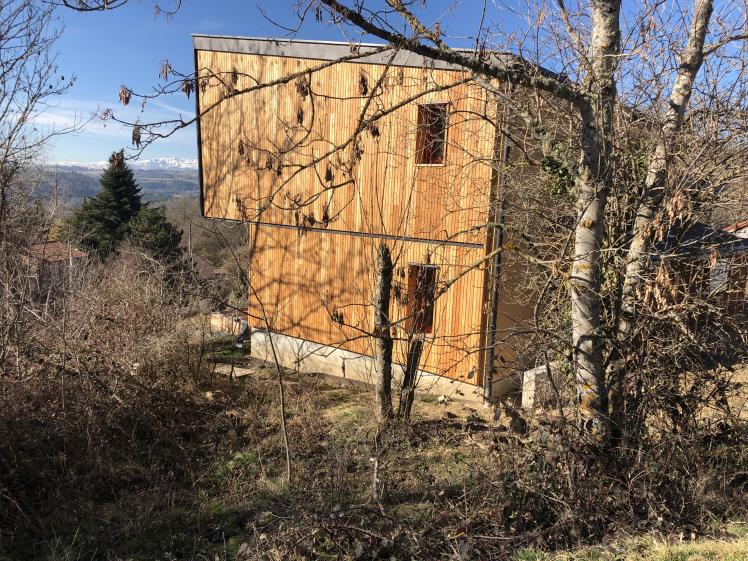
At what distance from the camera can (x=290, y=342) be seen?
1298 cm

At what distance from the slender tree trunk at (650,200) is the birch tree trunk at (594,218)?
7.9 inches

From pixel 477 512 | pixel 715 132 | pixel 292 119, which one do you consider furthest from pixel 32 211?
pixel 715 132

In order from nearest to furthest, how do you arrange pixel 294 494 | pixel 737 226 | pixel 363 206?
pixel 294 494 < pixel 737 226 < pixel 363 206

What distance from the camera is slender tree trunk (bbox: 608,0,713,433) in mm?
5129

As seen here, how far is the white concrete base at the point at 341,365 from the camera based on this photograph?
10.0m

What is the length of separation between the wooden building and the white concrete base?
0.04 m

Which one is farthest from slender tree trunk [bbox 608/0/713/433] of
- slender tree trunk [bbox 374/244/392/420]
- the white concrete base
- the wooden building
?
the white concrete base

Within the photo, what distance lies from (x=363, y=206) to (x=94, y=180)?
103 ft

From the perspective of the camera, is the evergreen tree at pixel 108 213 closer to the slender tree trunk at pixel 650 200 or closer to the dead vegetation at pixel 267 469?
the dead vegetation at pixel 267 469

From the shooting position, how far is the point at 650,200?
5316 millimetres

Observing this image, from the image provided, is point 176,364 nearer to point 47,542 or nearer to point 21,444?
point 21,444

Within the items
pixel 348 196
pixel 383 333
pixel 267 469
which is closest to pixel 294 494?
pixel 267 469

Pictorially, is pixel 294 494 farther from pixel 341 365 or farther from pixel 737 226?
pixel 341 365

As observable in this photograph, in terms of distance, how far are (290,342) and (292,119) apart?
5289 mm
